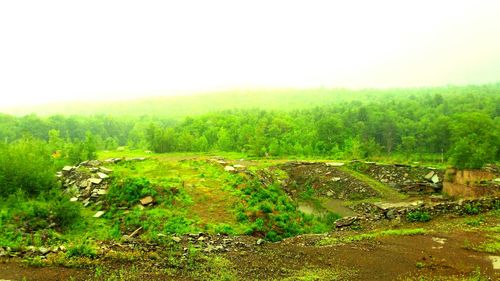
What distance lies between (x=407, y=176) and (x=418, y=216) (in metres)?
15.5

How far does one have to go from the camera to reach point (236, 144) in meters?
63.8

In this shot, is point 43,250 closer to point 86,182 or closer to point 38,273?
point 38,273

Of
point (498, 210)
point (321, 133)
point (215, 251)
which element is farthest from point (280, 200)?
point (321, 133)

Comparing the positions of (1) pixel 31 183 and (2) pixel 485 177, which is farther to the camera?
(2) pixel 485 177

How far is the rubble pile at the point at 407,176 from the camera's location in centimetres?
3366

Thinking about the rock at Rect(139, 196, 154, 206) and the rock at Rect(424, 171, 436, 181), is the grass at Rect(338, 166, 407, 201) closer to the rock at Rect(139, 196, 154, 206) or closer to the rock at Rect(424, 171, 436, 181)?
the rock at Rect(424, 171, 436, 181)

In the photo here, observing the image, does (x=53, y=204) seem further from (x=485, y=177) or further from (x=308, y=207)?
(x=485, y=177)

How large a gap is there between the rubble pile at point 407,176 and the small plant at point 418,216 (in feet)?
42.9

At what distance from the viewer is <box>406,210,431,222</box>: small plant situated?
67.2ft

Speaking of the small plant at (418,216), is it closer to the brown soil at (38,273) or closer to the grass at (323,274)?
the grass at (323,274)

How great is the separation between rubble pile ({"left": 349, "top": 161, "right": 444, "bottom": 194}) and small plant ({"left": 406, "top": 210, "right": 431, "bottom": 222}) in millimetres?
13079

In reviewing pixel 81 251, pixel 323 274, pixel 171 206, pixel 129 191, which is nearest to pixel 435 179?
pixel 323 274

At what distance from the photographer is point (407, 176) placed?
35000mm

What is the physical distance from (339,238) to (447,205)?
7826 mm
